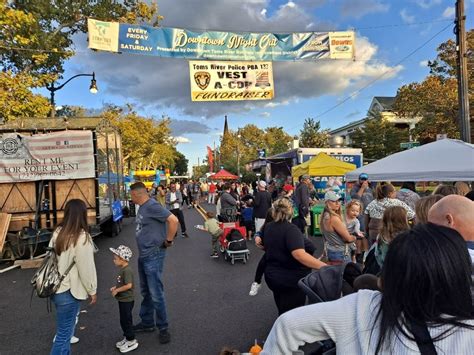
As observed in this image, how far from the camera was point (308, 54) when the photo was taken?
36.0ft

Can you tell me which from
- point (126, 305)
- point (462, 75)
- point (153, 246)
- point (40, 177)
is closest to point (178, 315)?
point (126, 305)

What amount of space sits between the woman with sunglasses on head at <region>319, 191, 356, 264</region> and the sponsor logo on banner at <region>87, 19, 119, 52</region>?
23.8 ft

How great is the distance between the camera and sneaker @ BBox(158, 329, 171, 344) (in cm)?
440

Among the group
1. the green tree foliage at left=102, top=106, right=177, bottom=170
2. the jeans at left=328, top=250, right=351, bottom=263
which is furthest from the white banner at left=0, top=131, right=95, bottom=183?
the green tree foliage at left=102, top=106, right=177, bottom=170

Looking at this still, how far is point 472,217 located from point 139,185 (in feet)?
11.8

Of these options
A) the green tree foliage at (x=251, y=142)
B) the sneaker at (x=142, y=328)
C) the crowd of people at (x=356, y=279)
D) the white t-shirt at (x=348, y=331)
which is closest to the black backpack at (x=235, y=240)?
the crowd of people at (x=356, y=279)

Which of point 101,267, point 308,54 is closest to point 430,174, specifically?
point 308,54

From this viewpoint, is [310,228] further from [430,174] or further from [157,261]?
[157,261]

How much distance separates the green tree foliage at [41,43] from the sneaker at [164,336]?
731 centimetres

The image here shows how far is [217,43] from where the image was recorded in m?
10.3

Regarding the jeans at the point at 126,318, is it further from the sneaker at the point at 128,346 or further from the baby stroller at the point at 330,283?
the baby stroller at the point at 330,283

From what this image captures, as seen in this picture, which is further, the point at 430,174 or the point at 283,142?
the point at 283,142

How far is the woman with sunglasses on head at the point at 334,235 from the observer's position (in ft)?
16.0

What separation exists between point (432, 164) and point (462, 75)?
15.9 ft
